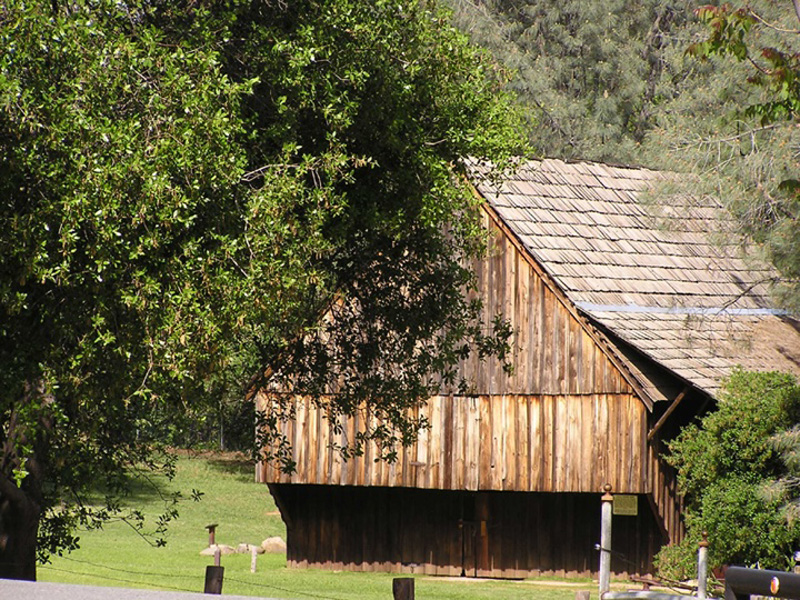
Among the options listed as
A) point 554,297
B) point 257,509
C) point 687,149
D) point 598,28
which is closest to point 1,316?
point 687,149

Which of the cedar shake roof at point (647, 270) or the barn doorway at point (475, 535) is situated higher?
the cedar shake roof at point (647, 270)

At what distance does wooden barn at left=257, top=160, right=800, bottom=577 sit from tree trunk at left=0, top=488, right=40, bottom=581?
10.9 meters

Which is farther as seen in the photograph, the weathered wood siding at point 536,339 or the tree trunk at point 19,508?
the weathered wood siding at point 536,339

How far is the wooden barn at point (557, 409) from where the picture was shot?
26.1 m

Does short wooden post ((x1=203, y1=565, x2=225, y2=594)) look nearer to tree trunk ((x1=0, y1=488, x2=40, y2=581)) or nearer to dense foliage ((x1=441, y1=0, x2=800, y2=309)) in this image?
Answer: tree trunk ((x1=0, y1=488, x2=40, y2=581))

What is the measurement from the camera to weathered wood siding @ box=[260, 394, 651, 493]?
25984mm

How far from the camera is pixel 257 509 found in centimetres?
4450

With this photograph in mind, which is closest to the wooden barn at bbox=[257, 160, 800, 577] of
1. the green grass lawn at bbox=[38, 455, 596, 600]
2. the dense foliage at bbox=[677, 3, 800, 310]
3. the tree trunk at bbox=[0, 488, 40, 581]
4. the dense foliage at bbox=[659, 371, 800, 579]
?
the dense foliage at bbox=[659, 371, 800, 579]

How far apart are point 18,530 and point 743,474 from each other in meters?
13.3

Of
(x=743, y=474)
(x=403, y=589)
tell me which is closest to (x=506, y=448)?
(x=743, y=474)

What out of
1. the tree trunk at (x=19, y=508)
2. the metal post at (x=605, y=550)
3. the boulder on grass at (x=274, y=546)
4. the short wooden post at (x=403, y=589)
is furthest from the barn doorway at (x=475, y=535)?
the short wooden post at (x=403, y=589)

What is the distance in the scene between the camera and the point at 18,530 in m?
15.2

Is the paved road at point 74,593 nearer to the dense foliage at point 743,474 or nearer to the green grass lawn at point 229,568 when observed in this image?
the green grass lawn at point 229,568

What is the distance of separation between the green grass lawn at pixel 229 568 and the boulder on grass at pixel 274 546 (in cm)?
105
